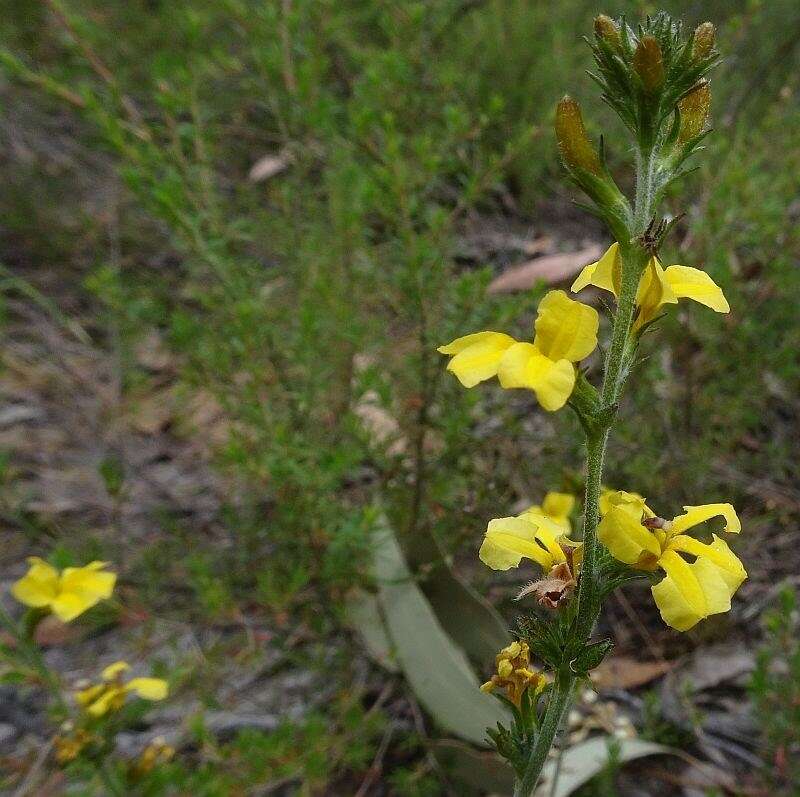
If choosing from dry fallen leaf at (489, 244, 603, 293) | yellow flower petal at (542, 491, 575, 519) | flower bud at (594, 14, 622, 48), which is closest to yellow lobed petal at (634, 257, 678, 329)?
flower bud at (594, 14, 622, 48)

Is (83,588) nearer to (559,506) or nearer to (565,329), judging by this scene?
(559,506)

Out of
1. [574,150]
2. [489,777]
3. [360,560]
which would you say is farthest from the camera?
[360,560]

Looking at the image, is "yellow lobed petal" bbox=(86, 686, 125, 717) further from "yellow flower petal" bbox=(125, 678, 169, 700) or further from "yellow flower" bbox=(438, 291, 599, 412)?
"yellow flower" bbox=(438, 291, 599, 412)

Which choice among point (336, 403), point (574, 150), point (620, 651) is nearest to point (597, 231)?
point (336, 403)

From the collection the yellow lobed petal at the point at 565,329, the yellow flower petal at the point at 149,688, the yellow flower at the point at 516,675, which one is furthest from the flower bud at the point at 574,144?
the yellow flower petal at the point at 149,688

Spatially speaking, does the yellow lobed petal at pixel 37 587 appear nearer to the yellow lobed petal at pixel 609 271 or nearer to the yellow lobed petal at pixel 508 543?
the yellow lobed petal at pixel 508 543

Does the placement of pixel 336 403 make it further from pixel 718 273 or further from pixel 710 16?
pixel 710 16
